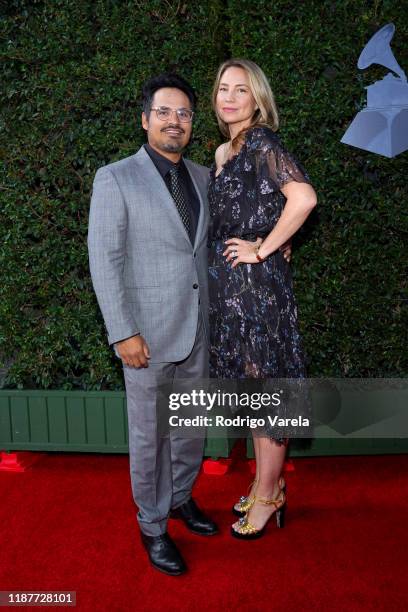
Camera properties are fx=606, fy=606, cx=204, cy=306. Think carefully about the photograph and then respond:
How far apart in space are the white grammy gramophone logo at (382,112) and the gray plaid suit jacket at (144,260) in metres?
1.50

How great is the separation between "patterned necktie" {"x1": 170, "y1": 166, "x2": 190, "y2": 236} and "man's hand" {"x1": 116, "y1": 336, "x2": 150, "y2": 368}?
560mm

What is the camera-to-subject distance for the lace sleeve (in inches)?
105

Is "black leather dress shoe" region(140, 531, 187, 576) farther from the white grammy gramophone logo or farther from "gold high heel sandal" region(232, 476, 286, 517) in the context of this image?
the white grammy gramophone logo

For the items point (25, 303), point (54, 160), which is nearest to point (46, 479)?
point (25, 303)

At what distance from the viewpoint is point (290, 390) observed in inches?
115

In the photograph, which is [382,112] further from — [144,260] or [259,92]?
[144,260]

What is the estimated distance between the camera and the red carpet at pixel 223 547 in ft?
8.48

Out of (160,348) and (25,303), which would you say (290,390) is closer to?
(160,348)

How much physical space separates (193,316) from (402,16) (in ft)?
7.74

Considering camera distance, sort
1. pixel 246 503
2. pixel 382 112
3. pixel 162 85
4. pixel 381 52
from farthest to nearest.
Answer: pixel 382 112, pixel 381 52, pixel 246 503, pixel 162 85

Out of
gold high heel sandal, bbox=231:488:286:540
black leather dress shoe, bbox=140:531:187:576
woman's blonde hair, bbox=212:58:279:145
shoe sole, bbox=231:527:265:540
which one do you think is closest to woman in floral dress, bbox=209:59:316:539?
woman's blonde hair, bbox=212:58:279:145

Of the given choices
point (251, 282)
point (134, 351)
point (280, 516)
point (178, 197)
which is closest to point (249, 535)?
point (280, 516)

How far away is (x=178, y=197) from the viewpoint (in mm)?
2793

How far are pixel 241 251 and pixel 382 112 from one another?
1.67 m
